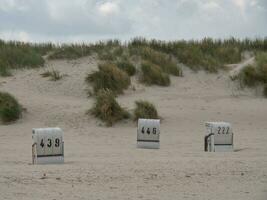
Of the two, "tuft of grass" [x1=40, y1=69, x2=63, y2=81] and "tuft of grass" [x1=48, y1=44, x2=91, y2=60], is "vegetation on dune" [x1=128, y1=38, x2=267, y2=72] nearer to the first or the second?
"tuft of grass" [x1=48, y1=44, x2=91, y2=60]

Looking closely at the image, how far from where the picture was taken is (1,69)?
A: 2930 cm

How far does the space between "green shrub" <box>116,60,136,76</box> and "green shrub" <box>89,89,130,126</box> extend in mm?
5355

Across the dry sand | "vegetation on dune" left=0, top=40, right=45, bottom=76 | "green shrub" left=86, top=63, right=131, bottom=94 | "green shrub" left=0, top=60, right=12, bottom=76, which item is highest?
"vegetation on dune" left=0, top=40, right=45, bottom=76

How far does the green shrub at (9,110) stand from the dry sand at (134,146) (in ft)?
→ 0.83

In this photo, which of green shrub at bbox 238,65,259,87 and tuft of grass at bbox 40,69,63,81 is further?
tuft of grass at bbox 40,69,63,81

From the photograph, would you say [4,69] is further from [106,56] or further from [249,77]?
[249,77]

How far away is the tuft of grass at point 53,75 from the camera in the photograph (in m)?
28.1

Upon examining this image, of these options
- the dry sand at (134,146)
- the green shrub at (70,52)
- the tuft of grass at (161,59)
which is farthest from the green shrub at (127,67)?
the green shrub at (70,52)

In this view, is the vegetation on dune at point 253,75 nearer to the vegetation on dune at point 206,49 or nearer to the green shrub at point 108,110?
the vegetation on dune at point 206,49

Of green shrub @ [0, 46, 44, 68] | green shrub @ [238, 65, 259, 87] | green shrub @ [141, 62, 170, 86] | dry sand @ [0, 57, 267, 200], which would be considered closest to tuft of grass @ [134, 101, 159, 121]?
dry sand @ [0, 57, 267, 200]

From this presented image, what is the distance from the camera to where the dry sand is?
1142 centimetres

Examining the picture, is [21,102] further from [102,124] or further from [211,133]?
[211,133]

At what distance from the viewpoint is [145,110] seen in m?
22.9

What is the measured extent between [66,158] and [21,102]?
932 centimetres
